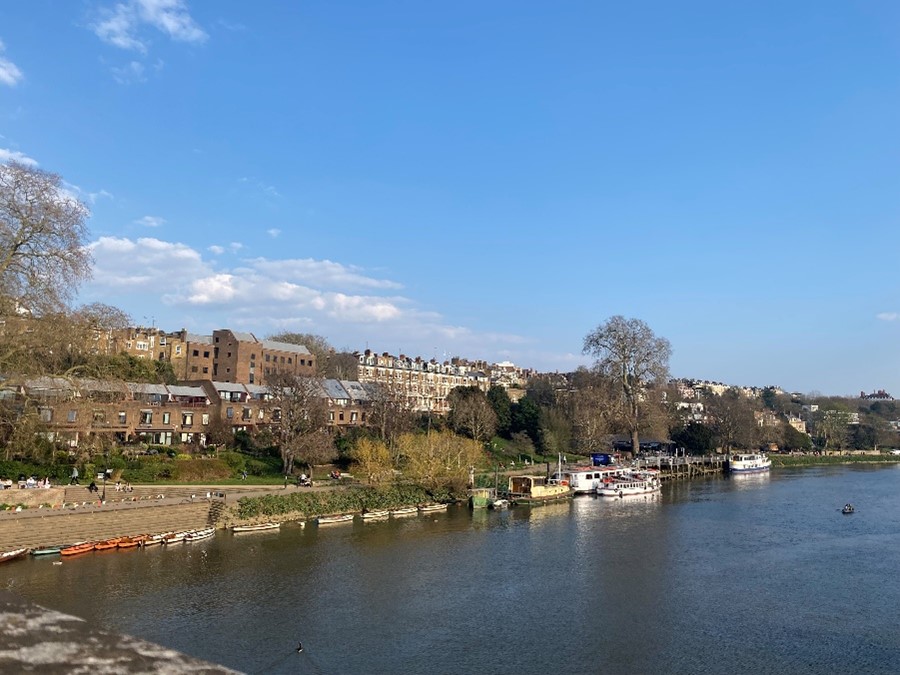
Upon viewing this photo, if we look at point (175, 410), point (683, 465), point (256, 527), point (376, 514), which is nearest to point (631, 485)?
point (683, 465)

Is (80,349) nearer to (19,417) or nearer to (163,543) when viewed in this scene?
(19,417)

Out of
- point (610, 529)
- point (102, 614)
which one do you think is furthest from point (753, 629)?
point (102, 614)

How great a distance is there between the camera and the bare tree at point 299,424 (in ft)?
202

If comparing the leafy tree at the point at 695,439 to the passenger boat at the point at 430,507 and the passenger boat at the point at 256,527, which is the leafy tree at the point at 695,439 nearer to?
the passenger boat at the point at 430,507

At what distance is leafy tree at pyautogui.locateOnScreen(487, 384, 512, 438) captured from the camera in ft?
319

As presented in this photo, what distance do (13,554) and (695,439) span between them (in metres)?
95.5

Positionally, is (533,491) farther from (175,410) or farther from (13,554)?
(13,554)

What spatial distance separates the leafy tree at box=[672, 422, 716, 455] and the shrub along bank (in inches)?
2284

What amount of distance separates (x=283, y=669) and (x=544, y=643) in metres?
10.4

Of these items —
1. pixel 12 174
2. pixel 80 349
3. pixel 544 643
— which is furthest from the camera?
pixel 80 349

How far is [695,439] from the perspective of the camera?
108 meters

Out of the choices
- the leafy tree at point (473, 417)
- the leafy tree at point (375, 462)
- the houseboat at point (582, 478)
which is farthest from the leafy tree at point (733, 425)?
the leafy tree at point (375, 462)

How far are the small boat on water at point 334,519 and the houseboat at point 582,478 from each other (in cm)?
2894

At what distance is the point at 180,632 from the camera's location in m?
27.3
